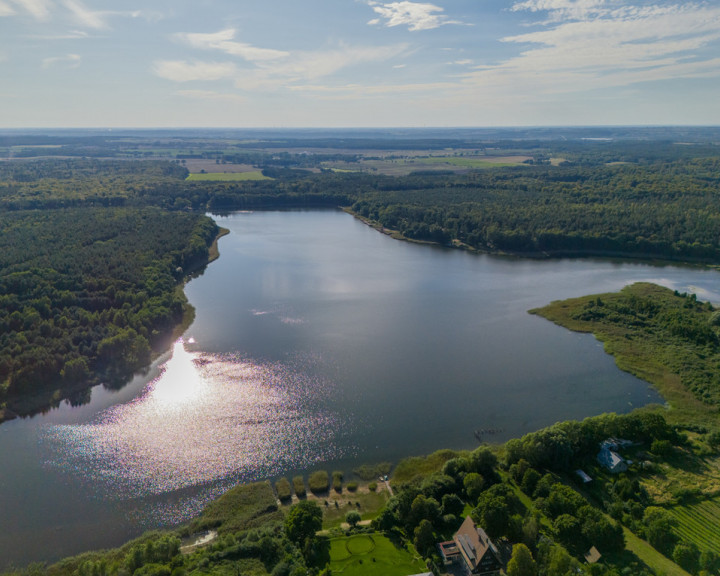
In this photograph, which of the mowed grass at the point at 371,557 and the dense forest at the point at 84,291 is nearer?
the mowed grass at the point at 371,557

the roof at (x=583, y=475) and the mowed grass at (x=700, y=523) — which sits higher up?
the roof at (x=583, y=475)

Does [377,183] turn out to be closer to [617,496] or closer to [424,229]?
[424,229]

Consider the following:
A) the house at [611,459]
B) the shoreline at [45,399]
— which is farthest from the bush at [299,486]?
the shoreline at [45,399]

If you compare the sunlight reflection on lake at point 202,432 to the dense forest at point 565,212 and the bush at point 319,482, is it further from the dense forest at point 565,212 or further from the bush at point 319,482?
the dense forest at point 565,212

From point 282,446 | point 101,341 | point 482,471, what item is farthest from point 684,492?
point 101,341

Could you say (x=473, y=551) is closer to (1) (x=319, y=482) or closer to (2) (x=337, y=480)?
(2) (x=337, y=480)

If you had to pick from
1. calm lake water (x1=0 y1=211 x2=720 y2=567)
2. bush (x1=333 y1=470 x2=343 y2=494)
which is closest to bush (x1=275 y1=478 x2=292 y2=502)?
calm lake water (x1=0 y1=211 x2=720 y2=567)
